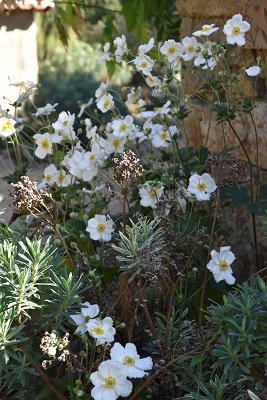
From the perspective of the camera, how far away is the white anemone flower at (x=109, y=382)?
172 cm

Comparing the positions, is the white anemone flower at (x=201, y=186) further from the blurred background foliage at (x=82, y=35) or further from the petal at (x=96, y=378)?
the blurred background foliage at (x=82, y=35)

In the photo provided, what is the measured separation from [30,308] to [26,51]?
15.9ft

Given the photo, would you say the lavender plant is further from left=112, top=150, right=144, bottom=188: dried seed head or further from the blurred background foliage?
the blurred background foliage

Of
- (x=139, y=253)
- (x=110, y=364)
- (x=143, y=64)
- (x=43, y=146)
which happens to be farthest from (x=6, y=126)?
(x=110, y=364)

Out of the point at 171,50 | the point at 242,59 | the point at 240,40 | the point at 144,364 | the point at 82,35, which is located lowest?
the point at 82,35

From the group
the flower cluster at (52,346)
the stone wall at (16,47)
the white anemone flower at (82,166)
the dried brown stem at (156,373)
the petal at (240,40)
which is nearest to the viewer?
the flower cluster at (52,346)

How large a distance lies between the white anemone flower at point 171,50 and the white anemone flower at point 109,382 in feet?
4.42

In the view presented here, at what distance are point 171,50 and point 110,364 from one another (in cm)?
137

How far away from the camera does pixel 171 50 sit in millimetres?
2703

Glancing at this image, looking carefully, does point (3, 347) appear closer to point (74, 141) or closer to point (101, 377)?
point (101, 377)

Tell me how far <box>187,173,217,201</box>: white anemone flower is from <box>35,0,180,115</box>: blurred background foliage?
1.69 meters

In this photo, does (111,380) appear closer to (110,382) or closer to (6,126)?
(110,382)

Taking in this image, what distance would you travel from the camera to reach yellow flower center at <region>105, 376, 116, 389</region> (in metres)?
1.72

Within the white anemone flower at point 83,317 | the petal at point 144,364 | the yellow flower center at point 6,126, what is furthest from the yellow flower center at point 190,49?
the petal at point 144,364
